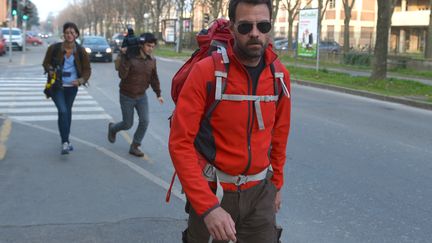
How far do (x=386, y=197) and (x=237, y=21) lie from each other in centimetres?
395

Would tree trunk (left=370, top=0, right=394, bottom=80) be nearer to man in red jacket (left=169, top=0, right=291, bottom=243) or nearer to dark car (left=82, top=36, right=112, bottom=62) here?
dark car (left=82, top=36, right=112, bottom=62)

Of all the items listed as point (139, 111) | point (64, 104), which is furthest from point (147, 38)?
point (64, 104)

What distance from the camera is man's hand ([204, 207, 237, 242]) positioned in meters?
2.46

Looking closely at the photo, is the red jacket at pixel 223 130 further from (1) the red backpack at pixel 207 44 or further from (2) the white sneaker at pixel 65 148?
(2) the white sneaker at pixel 65 148

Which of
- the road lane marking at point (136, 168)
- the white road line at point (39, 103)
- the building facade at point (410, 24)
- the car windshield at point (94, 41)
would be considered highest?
the building facade at point (410, 24)

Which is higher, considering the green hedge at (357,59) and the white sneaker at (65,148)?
the green hedge at (357,59)

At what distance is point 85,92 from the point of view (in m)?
16.5

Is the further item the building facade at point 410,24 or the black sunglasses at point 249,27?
the building facade at point 410,24

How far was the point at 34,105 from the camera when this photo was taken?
1343 centimetres

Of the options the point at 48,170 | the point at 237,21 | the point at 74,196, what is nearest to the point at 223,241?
the point at 237,21

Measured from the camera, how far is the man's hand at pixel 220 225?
246 centimetres

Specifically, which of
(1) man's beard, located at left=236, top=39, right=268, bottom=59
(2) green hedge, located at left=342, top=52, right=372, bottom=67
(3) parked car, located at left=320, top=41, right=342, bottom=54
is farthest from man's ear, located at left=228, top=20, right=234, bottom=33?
(3) parked car, located at left=320, top=41, right=342, bottom=54

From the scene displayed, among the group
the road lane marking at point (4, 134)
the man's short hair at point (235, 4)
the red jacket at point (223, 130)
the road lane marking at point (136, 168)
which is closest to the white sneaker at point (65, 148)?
the road lane marking at point (136, 168)

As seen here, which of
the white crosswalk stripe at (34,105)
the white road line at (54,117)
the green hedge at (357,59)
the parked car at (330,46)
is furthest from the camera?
the parked car at (330,46)
